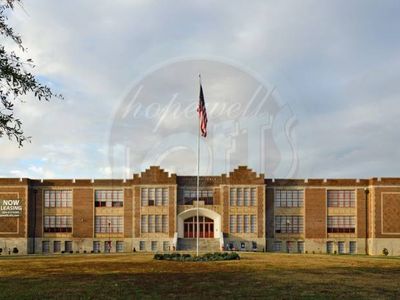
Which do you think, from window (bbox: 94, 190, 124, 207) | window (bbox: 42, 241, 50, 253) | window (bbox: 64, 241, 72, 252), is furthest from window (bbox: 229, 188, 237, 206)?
window (bbox: 42, 241, 50, 253)

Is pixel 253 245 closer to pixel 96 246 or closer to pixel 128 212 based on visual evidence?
pixel 128 212

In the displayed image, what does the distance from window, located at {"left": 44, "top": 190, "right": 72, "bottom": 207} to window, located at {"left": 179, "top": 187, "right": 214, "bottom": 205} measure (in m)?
15.5

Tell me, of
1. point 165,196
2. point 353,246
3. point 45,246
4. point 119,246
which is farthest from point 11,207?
point 353,246

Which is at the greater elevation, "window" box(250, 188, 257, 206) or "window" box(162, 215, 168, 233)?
"window" box(250, 188, 257, 206)

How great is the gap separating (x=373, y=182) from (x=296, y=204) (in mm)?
10383

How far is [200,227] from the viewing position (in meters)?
74.3

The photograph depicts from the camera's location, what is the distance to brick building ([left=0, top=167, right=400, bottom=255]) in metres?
72.3

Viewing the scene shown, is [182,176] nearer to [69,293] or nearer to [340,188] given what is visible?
[340,188]

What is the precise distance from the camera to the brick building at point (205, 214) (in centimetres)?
7231

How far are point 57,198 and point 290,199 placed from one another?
31.6 meters

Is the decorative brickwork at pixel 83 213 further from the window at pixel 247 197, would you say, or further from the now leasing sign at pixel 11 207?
the window at pixel 247 197

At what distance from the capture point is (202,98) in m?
44.3

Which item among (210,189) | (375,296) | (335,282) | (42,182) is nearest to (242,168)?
(210,189)

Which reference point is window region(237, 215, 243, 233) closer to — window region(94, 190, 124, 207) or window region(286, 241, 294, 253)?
window region(286, 241, 294, 253)
